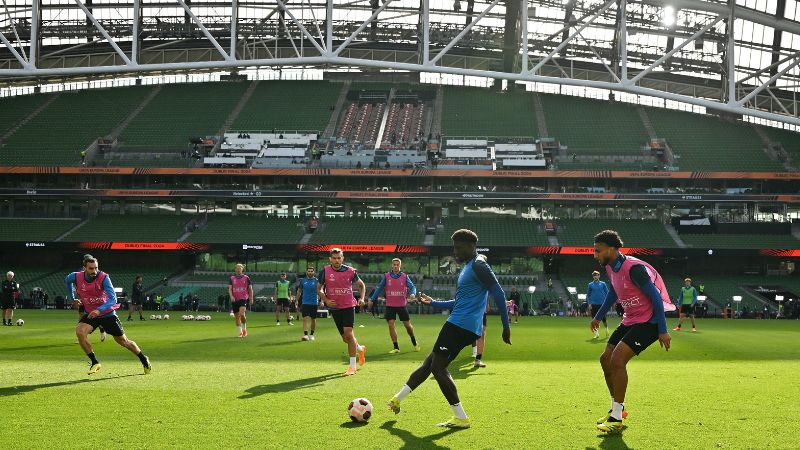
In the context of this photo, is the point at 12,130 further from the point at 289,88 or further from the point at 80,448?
the point at 80,448

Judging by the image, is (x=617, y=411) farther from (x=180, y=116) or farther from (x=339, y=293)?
(x=180, y=116)

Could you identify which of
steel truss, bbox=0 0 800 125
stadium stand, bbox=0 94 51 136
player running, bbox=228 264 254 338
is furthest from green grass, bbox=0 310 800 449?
stadium stand, bbox=0 94 51 136

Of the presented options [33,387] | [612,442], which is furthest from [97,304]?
[612,442]

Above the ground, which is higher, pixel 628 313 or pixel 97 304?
pixel 628 313

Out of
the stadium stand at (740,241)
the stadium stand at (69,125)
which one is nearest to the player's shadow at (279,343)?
the stadium stand at (740,241)

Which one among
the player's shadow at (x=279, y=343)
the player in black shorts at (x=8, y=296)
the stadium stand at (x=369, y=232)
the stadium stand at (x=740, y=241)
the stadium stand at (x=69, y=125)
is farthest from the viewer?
the stadium stand at (x=69, y=125)

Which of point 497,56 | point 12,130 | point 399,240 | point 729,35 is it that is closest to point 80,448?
point 729,35

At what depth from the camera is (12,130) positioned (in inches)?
2768

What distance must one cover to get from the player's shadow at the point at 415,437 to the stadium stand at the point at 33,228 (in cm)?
5823

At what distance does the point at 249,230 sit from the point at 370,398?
172ft

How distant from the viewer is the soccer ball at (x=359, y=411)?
8703mm

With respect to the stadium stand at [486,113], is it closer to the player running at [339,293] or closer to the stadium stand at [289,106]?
the stadium stand at [289,106]

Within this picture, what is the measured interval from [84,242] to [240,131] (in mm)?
17642

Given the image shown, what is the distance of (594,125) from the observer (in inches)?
2773
